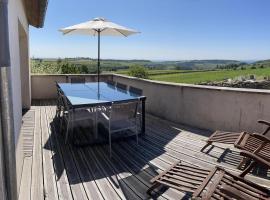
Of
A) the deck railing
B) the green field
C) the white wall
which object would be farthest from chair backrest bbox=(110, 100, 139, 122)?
the green field

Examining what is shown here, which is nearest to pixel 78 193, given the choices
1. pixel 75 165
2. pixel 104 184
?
pixel 104 184

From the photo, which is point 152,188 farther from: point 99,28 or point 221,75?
point 221,75

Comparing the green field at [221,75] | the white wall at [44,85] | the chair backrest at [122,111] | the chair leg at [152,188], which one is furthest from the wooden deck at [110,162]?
the green field at [221,75]

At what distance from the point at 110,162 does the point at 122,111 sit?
36.6 inches

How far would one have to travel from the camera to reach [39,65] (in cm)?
1493

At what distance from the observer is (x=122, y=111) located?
470 centimetres

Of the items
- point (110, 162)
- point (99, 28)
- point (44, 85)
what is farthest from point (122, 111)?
point (44, 85)

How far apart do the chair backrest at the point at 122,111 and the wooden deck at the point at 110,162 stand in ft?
1.75

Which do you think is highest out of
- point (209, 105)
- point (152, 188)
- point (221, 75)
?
point (209, 105)

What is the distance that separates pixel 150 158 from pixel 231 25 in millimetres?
66198

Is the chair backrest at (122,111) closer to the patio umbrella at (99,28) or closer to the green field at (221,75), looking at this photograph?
the patio umbrella at (99,28)

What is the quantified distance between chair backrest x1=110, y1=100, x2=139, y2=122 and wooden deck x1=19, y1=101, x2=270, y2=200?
1.75 ft

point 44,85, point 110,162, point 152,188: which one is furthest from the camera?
point 44,85

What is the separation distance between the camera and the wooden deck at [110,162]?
3.25 metres
